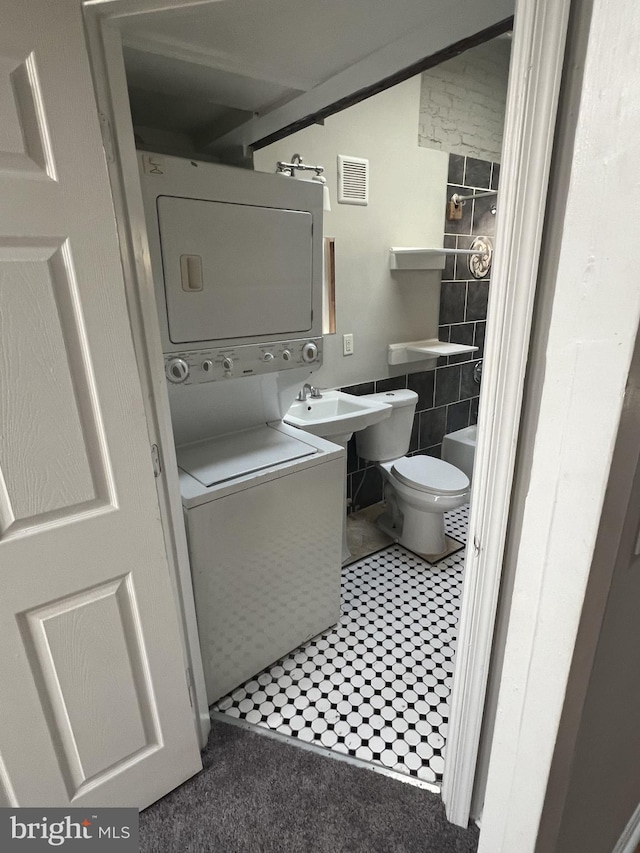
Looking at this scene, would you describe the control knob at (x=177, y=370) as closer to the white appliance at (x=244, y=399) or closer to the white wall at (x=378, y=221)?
the white appliance at (x=244, y=399)

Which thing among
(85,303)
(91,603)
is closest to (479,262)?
(85,303)

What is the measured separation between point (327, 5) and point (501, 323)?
77 cm

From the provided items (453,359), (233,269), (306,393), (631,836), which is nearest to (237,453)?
(233,269)

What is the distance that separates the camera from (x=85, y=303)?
97 cm

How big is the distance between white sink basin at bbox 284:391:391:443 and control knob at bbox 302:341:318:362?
0.35m

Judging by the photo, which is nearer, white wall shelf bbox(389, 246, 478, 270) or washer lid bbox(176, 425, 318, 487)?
washer lid bbox(176, 425, 318, 487)

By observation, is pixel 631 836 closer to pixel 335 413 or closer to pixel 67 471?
pixel 67 471

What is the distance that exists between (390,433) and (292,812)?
5.83ft

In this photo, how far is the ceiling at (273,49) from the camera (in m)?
0.97

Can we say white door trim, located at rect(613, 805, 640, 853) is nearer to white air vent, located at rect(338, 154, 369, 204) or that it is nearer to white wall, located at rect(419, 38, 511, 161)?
white air vent, located at rect(338, 154, 369, 204)

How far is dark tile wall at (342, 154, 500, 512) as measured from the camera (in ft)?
9.41

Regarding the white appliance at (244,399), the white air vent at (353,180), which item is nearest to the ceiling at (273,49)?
the white appliance at (244,399)

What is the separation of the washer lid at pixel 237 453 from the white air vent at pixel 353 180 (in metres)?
1.35

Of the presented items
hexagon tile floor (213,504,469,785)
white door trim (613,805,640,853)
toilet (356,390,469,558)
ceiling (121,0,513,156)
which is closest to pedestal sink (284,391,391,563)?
toilet (356,390,469,558)
